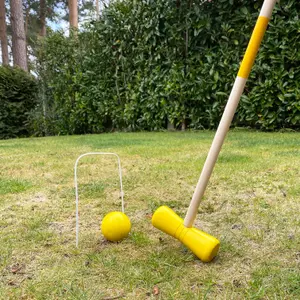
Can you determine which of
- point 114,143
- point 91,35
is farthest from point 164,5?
point 114,143

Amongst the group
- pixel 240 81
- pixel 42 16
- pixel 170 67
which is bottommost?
pixel 240 81

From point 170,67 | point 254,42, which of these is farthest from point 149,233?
point 170,67

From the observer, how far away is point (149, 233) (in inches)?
56.2

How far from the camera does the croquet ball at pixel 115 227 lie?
1309 mm

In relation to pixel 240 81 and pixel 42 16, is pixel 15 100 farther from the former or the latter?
pixel 42 16

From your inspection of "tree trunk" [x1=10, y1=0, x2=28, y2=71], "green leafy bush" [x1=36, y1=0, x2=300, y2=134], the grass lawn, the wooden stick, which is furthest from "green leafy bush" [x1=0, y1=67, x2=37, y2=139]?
the wooden stick

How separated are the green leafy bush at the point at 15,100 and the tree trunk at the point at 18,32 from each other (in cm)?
287

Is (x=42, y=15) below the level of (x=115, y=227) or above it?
above

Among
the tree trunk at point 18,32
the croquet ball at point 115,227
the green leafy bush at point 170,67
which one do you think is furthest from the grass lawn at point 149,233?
the tree trunk at point 18,32

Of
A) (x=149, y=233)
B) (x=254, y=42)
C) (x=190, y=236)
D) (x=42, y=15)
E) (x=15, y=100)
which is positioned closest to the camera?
(x=254, y=42)

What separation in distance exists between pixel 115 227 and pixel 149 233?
0.20m

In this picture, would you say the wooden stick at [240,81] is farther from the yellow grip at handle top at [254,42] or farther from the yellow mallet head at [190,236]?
the yellow mallet head at [190,236]

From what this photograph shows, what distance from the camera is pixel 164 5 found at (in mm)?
5211

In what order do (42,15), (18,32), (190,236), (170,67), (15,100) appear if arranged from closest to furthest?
(190,236)
(170,67)
(15,100)
(18,32)
(42,15)
